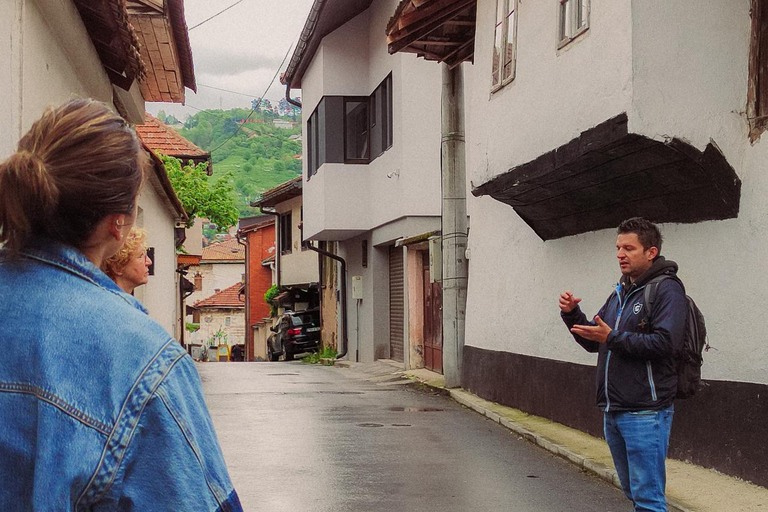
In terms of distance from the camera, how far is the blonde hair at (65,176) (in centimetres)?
158

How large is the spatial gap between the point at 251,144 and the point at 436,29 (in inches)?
3771

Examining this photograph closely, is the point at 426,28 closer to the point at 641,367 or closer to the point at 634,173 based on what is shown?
the point at 634,173

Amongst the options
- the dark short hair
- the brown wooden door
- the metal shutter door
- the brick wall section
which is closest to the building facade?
the brick wall section

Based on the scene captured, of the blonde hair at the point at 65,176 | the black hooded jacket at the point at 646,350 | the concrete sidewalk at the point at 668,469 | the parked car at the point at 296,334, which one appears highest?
the blonde hair at the point at 65,176

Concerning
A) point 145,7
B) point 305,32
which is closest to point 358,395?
point 145,7

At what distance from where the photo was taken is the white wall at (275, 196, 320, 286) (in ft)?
119

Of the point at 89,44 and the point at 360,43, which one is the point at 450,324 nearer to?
the point at 89,44

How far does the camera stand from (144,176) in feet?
5.73

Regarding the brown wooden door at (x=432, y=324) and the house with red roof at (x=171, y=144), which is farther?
the house with red roof at (x=171, y=144)

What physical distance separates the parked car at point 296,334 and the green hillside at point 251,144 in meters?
60.9

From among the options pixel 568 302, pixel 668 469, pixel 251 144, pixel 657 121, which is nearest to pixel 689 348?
pixel 568 302

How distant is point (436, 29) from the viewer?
14734 mm

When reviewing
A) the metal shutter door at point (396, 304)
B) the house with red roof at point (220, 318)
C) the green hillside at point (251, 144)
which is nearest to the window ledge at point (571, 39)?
the metal shutter door at point (396, 304)

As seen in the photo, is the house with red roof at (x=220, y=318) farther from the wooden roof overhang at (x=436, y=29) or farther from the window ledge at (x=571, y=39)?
the window ledge at (x=571, y=39)
